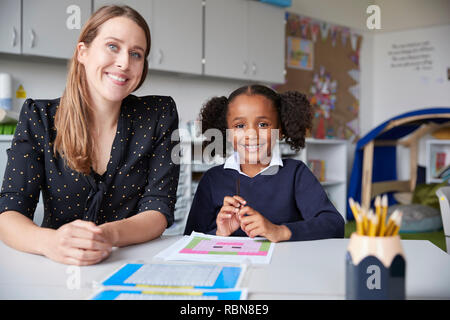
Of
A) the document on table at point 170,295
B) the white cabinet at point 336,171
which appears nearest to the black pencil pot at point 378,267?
the document on table at point 170,295

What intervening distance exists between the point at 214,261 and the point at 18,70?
7.98 feet

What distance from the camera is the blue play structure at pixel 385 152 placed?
3.77 metres

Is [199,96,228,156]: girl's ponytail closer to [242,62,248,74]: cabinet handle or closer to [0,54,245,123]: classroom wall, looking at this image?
[0,54,245,123]: classroom wall

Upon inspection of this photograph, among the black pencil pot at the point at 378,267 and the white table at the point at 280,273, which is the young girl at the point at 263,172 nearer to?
the white table at the point at 280,273

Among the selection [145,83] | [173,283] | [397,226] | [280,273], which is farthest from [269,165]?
[145,83]

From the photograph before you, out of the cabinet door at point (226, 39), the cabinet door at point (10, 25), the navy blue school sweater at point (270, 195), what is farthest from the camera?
the cabinet door at point (226, 39)

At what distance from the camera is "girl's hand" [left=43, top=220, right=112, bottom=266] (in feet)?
2.59

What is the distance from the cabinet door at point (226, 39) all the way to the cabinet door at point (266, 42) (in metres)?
0.07

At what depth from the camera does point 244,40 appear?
342 cm

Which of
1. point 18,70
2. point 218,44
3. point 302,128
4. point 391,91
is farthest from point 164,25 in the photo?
point 391,91

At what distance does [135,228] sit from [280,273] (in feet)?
1.25

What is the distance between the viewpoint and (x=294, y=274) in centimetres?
75

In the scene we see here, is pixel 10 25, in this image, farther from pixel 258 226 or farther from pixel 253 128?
pixel 258 226

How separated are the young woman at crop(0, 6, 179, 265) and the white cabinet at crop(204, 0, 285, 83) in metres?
2.12
